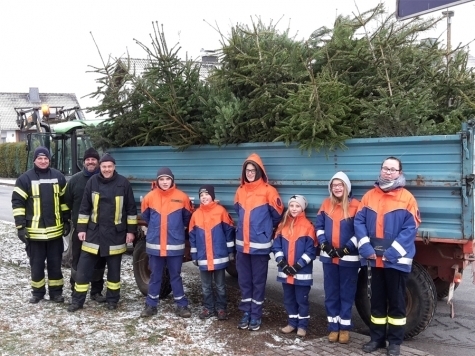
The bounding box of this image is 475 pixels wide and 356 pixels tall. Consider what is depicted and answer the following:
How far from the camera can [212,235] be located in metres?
5.29

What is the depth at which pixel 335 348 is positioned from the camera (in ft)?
14.9

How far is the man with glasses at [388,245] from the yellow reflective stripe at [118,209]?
2.55m

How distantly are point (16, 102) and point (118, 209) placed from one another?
48308mm

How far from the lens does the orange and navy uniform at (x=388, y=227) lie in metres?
4.21

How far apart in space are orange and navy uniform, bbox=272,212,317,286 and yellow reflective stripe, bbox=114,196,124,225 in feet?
5.95

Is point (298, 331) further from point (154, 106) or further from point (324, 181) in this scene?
point (154, 106)

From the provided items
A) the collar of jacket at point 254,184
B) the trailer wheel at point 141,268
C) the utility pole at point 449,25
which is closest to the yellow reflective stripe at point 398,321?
the collar of jacket at point 254,184

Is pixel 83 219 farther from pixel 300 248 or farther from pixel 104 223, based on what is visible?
pixel 300 248

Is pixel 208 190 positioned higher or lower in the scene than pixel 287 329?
higher

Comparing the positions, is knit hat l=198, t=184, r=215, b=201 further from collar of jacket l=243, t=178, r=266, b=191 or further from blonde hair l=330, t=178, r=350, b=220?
blonde hair l=330, t=178, r=350, b=220

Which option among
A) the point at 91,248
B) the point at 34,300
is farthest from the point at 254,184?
the point at 34,300


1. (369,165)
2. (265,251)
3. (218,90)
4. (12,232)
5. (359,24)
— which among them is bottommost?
(12,232)

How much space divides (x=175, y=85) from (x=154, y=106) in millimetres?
325

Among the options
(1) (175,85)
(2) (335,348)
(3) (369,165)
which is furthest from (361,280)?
(1) (175,85)
